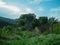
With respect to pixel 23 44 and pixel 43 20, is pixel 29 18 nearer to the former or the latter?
pixel 43 20

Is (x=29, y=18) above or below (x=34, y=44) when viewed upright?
above

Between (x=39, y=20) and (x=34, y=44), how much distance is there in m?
26.7

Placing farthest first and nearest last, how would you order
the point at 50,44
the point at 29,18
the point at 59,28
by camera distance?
Answer: the point at 29,18 < the point at 59,28 < the point at 50,44

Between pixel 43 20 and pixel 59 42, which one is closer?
pixel 59 42

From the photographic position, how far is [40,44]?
35.4 ft

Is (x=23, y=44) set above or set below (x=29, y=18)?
below

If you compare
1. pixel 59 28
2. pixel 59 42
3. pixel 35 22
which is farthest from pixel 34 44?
pixel 35 22

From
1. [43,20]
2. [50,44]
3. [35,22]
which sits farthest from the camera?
[43,20]

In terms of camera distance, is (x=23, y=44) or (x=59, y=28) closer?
(x=23, y=44)

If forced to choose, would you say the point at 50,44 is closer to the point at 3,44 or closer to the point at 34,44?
the point at 34,44

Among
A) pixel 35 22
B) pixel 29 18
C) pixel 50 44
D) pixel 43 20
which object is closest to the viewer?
pixel 50 44

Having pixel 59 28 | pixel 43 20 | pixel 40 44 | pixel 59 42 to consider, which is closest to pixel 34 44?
pixel 40 44

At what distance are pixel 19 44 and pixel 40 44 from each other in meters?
1.35

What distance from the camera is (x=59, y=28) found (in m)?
17.6
